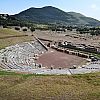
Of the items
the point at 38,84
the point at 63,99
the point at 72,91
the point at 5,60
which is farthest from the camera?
the point at 5,60

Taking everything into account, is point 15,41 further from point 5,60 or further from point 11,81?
point 11,81

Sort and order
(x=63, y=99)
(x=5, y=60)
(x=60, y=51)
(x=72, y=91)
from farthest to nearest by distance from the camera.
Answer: (x=60, y=51), (x=5, y=60), (x=72, y=91), (x=63, y=99)

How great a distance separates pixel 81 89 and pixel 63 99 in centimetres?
266

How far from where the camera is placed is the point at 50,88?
2161cm

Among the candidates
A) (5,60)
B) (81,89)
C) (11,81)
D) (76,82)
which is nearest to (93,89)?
(81,89)

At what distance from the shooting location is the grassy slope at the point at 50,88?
19.9 meters

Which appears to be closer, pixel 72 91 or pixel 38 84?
A: pixel 72 91

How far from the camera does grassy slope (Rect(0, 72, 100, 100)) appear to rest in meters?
19.9

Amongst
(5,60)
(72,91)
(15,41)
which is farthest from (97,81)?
(15,41)

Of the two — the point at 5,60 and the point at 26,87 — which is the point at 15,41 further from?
the point at 26,87

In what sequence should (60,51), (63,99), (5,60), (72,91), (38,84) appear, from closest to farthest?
(63,99) < (72,91) < (38,84) < (5,60) < (60,51)

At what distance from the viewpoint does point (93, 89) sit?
Answer: 21.5 metres

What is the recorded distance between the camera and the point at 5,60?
132ft

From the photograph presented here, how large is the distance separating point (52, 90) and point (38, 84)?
218 centimetres
